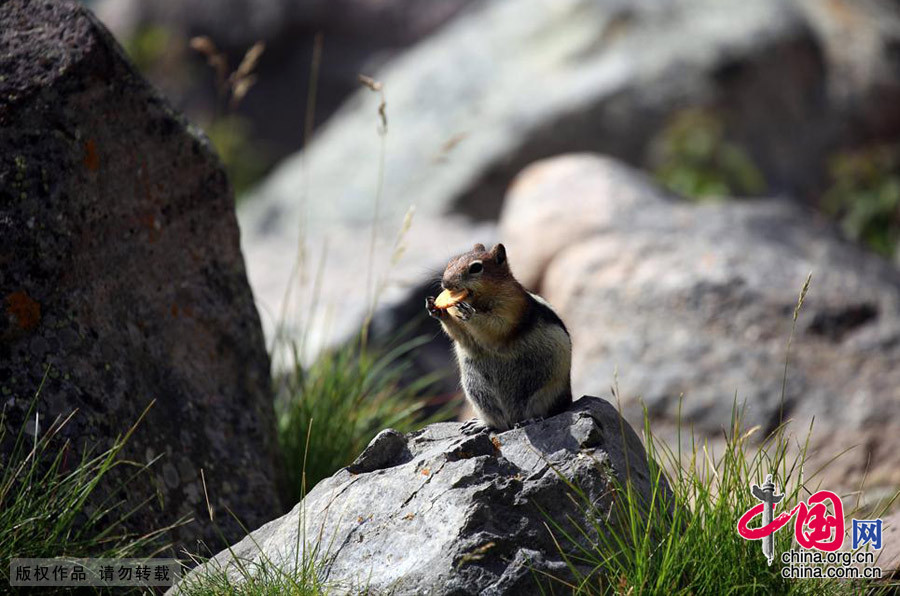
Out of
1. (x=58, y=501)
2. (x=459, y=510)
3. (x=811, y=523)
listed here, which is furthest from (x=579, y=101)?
(x=58, y=501)

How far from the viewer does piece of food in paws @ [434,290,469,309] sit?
459cm

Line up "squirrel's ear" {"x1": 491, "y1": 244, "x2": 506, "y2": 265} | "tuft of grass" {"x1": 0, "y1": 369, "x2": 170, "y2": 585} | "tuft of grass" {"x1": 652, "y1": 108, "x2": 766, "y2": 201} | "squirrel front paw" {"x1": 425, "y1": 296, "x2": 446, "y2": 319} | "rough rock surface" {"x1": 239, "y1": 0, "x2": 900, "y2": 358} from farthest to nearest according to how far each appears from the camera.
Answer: "tuft of grass" {"x1": 652, "y1": 108, "x2": 766, "y2": 201}, "rough rock surface" {"x1": 239, "y1": 0, "x2": 900, "y2": 358}, "squirrel's ear" {"x1": 491, "y1": 244, "x2": 506, "y2": 265}, "squirrel front paw" {"x1": 425, "y1": 296, "x2": 446, "y2": 319}, "tuft of grass" {"x1": 0, "y1": 369, "x2": 170, "y2": 585}

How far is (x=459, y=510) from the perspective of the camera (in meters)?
3.96

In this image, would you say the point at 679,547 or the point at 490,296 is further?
the point at 490,296

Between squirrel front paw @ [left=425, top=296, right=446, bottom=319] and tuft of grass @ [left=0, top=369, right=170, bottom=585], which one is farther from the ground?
tuft of grass @ [left=0, top=369, right=170, bottom=585]

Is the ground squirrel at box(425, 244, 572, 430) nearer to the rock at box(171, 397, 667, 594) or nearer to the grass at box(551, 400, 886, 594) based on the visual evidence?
the rock at box(171, 397, 667, 594)

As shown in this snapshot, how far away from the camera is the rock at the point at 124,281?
4.61 metres

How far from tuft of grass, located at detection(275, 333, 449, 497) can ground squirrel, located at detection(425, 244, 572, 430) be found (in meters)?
1.23

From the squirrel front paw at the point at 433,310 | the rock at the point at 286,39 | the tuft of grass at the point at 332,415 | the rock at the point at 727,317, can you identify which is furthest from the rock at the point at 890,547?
the rock at the point at 286,39

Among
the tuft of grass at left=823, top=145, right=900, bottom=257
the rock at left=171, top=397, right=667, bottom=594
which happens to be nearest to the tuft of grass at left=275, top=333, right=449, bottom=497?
the rock at left=171, top=397, right=667, bottom=594

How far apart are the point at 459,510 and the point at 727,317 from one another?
4.43m

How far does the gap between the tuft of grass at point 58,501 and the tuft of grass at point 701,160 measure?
8.99 m

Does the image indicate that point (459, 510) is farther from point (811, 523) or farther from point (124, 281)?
point (124, 281)

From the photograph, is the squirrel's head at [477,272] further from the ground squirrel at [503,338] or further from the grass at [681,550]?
the grass at [681,550]
